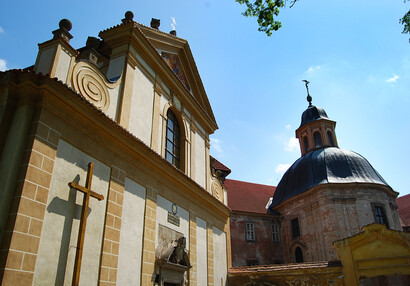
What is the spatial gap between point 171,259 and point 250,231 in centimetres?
1584

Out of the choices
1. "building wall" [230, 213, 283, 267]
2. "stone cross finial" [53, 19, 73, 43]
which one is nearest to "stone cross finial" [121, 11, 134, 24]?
"stone cross finial" [53, 19, 73, 43]

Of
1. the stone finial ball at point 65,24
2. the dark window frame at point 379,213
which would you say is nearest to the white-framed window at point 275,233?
the dark window frame at point 379,213

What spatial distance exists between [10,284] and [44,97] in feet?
10.8

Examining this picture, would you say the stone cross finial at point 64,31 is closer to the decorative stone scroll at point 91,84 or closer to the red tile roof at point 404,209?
the decorative stone scroll at point 91,84

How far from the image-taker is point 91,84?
26.4ft

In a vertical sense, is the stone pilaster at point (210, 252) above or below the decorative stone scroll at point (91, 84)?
below

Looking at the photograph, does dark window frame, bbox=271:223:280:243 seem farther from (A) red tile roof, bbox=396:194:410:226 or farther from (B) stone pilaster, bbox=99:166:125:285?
(B) stone pilaster, bbox=99:166:125:285

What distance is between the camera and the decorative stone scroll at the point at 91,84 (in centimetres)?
759

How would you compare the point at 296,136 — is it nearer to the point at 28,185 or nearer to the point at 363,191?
the point at 363,191

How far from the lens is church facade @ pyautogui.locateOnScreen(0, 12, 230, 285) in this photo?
5.62 metres

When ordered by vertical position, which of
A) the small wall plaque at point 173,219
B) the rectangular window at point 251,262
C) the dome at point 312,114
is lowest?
the rectangular window at point 251,262

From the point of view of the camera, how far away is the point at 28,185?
5512mm

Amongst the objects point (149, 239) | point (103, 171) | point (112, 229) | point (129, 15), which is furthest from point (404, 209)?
point (103, 171)

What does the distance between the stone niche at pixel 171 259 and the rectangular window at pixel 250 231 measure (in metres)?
14.5
